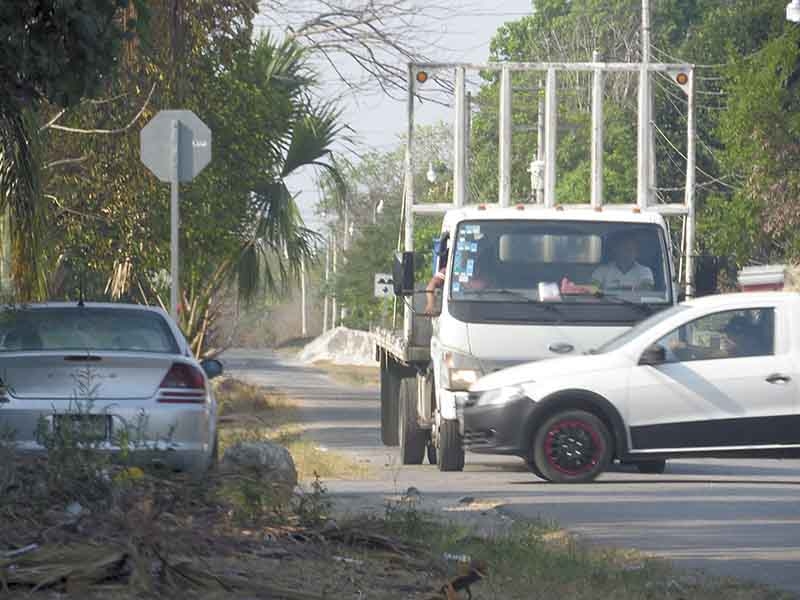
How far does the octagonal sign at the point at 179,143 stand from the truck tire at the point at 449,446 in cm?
341

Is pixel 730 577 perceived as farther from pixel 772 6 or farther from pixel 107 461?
pixel 772 6

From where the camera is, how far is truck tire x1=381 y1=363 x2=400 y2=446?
754 inches

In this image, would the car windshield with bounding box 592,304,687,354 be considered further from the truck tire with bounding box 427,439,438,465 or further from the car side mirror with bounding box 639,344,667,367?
the truck tire with bounding box 427,439,438,465

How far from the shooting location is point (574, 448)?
46.1ft

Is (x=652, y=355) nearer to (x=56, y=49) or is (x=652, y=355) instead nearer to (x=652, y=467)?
(x=652, y=467)

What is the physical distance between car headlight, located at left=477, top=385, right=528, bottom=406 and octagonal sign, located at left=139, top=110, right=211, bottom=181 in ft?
10.1

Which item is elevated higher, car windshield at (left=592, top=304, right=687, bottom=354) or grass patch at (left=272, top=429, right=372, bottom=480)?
car windshield at (left=592, top=304, right=687, bottom=354)

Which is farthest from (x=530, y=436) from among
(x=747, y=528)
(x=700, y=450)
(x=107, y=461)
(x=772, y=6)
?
(x=772, y=6)

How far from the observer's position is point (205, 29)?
15.9 m

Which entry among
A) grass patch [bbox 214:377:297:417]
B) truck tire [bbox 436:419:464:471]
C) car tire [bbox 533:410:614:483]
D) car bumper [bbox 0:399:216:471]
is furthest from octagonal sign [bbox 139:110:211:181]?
grass patch [bbox 214:377:297:417]

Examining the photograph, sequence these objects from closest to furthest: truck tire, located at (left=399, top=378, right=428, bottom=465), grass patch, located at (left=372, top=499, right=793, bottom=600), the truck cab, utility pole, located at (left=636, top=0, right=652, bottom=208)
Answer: grass patch, located at (left=372, top=499, right=793, bottom=600) < the truck cab < utility pole, located at (left=636, top=0, right=652, bottom=208) < truck tire, located at (left=399, top=378, right=428, bottom=465)

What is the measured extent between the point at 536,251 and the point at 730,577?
23.7 feet

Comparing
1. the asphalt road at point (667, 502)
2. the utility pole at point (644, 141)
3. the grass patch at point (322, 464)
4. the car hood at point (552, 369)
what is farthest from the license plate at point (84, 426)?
the utility pole at point (644, 141)

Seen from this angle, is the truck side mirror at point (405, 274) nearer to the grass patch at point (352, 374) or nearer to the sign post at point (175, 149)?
the sign post at point (175, 149)
